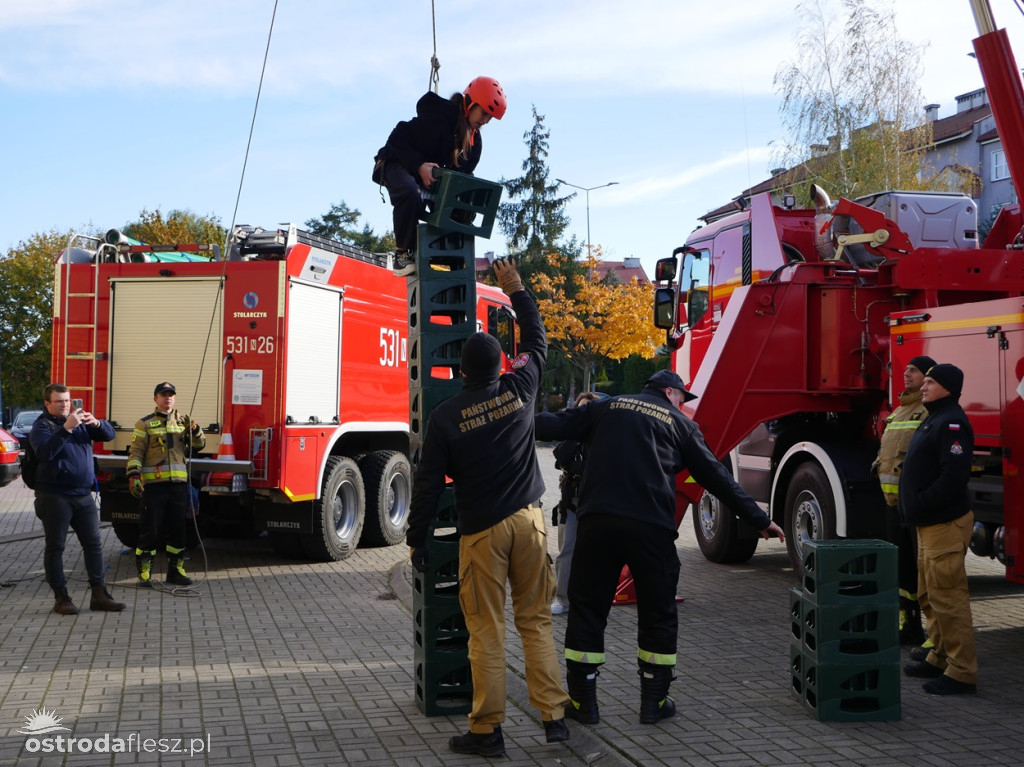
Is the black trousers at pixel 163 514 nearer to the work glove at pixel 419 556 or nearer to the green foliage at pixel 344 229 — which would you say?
the work glove at pixel 419 556

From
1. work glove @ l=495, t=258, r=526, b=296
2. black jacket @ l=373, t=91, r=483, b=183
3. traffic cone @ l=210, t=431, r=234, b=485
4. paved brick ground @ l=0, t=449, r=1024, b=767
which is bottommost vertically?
paved brick ground @ l=0, t=449, r=1024, b=767

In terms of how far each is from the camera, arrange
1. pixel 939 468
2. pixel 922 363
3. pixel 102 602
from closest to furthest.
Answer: pixel 939 468 < pixel 922 363 < pixel 102 602

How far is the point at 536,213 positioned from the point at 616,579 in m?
46.2

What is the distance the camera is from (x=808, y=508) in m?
9.65

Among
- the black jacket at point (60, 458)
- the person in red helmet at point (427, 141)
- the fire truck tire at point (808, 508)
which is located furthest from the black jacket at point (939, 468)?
the black jacket at point (60, 458)

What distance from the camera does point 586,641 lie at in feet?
18.2

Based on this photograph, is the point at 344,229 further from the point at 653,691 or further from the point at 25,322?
the point at 653,691

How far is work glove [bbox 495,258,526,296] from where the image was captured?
5.59 metres

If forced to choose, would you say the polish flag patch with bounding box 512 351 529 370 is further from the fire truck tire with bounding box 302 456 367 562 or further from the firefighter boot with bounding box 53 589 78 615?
the fire truck tire with bounding box 302 456 367 562

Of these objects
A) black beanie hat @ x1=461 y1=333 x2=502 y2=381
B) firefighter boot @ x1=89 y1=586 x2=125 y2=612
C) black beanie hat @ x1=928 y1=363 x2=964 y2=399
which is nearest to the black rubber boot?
black beanie hat @ x1=461 y1=333 x2=502 y2=381

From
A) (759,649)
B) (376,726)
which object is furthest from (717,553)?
(376,726)

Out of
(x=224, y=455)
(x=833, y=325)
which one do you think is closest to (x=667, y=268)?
(x=833, y=325)

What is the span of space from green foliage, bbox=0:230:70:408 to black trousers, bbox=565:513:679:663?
1508 inches

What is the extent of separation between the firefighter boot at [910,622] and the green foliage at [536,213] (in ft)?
143
